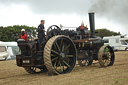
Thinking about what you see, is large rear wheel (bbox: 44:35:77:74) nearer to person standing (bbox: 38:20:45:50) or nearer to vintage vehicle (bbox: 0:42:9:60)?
person standing (bbox: 38:20:45:50)

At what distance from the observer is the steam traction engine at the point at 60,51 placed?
8.19 metres

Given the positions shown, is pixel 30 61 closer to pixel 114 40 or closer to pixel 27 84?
pixel 27 84

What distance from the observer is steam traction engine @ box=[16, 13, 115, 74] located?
8.19 metres

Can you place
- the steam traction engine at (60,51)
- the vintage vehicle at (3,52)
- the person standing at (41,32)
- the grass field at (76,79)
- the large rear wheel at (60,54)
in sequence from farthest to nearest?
the vintage vehicle at (3,52) → the person standing at (41,32) → the steam traction engine at (60,51) → the large rear wheel at (60,54) → the grass field at (76,79)

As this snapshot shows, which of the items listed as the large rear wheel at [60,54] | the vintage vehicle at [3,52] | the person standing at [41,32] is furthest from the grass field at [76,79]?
the vintage vehicle at [3,52]

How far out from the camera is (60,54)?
28.3 ft

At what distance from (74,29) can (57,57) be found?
93.3 inches

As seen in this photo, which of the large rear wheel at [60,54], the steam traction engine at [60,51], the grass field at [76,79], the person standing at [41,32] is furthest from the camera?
the person standing at [41,32]

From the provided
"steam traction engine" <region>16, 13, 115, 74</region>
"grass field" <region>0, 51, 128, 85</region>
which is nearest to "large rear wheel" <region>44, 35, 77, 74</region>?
"steam traction engine" <region>16, 13, 115, 74</region>

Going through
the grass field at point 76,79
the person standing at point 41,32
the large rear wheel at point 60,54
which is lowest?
the grass field at point 76,79

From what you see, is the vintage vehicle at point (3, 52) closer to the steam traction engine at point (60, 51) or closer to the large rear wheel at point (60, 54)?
the steam traction engine at point (60, 51)

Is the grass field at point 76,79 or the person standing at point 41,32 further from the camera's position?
the person standing at point 41,32

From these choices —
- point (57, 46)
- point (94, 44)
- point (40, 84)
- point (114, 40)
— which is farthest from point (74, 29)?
point (114, 40)

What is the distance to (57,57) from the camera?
8578 mm
